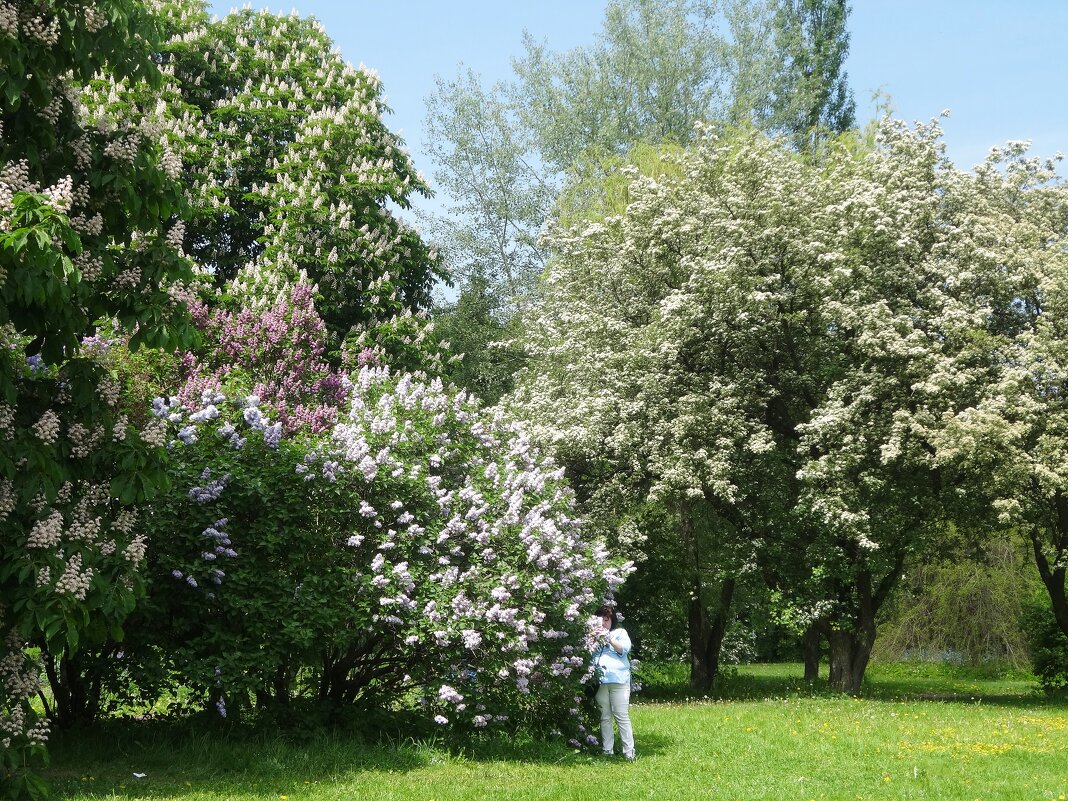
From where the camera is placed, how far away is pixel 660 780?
1022 centimetres

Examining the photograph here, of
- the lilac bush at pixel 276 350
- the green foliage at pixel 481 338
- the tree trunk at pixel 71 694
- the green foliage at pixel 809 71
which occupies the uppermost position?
the green foliage at pixel 809 71

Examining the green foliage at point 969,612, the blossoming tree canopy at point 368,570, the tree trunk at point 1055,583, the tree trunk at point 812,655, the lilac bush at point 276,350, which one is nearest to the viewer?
the blossoming tree canopy at point 368,570

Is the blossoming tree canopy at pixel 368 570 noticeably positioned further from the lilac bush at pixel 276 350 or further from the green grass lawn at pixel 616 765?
the lilac bush at pixel 276 350

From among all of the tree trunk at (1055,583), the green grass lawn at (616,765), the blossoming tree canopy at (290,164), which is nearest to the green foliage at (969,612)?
the tree trunk at (1055,583)

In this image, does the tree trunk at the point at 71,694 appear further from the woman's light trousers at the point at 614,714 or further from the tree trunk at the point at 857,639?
the tree trunk at the point at 857,639

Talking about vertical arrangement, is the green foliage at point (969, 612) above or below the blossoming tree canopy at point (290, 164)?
below

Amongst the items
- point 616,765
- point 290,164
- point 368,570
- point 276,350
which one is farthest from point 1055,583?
point 290,164

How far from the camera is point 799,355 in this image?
19.4 m

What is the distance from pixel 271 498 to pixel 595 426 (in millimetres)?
8662

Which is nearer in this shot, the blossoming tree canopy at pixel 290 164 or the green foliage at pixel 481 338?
the blossoming tree canopy at pixel 290 164

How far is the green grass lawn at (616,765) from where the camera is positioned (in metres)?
9.22

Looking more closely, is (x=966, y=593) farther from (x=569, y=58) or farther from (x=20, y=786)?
(x=20, y=786)

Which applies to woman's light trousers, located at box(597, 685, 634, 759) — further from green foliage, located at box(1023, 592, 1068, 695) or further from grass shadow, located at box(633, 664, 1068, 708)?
green foliage, located at box(1023, 592, 1068, 695)

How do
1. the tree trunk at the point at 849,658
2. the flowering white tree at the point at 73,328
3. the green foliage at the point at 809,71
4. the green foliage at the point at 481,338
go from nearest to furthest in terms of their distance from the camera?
1. the flowering white tree at the point at 73,328
2. the tree trunk at the point at 849,658
3. the green foliage at the point at 481,338
4. the green foliage at the point at 809,71
